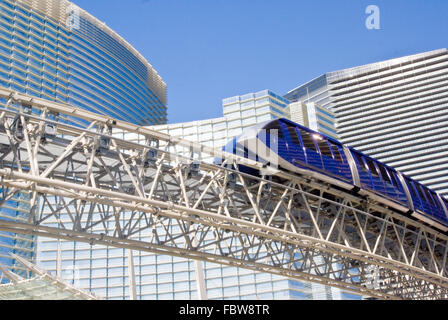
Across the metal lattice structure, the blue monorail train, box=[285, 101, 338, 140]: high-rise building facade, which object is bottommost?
the metal lattice structure

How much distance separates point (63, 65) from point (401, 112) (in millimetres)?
69479

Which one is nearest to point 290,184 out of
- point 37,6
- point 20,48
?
point 20,48

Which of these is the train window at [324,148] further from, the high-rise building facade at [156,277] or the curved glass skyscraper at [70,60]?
the curved glass skyscraper at [70,60]

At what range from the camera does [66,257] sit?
56.7 metres

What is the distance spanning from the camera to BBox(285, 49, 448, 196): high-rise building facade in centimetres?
11319

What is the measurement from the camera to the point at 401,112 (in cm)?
A: 12169

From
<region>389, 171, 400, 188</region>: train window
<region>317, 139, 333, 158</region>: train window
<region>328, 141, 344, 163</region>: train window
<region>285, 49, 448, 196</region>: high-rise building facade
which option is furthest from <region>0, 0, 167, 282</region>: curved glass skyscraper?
<region>317, 139, 333, 158</region>: train window

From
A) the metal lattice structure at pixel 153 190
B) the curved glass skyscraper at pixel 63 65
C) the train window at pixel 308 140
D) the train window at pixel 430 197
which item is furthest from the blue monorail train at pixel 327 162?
the curved glass skyscraper at pixel 63 65

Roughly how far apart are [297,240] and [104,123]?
354 inches

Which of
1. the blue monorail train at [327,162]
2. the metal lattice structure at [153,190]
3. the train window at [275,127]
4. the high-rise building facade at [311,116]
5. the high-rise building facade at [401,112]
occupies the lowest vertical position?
the metal lattice structure at [153,190]

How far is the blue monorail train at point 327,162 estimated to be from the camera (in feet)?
72.7

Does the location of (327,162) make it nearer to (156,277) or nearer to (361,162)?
(361,162)

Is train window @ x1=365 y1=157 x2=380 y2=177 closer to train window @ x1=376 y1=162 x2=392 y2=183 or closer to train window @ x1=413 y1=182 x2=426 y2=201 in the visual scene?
train window @ x1=376 y1=162 x2=392 y2=183

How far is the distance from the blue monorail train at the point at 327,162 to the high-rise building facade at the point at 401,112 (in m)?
84.6
